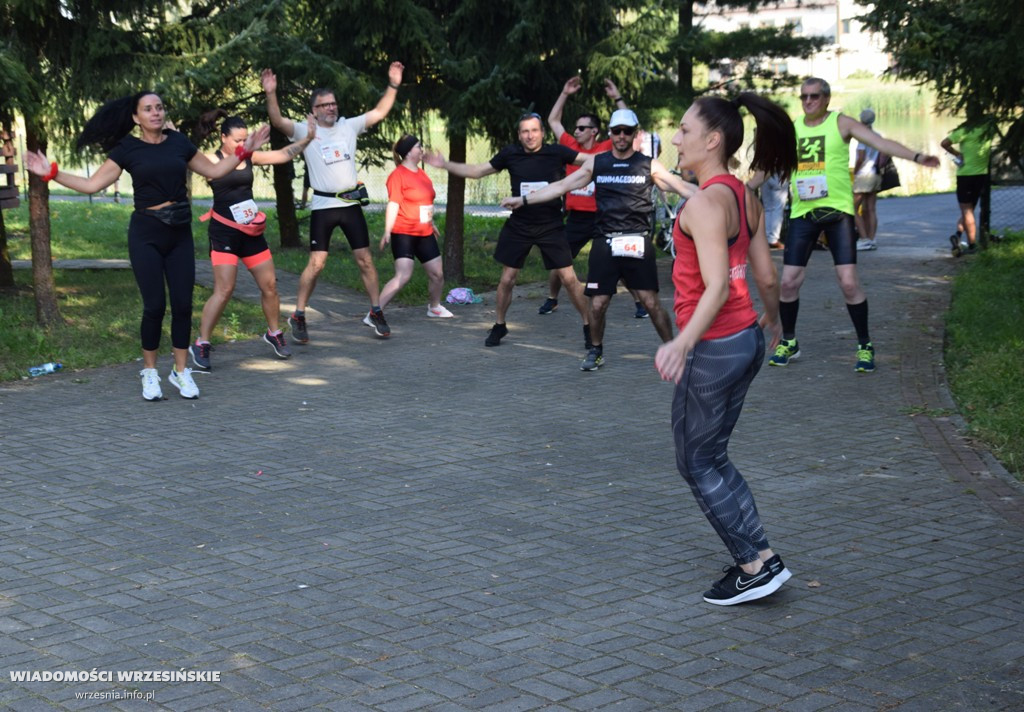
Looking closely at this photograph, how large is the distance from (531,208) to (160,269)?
132 inches

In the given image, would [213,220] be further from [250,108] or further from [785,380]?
[250,108]

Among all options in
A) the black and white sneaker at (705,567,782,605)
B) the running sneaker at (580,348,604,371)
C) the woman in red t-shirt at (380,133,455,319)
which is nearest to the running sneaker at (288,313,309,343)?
the woman in red t-shirt at (380,133,455,319)

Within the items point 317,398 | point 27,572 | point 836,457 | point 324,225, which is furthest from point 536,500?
point 324,225

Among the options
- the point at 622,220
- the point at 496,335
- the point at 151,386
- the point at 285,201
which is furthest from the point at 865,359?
the point at 285,201

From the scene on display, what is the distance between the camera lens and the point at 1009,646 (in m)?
4.59

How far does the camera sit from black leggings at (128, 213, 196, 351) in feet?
29.6

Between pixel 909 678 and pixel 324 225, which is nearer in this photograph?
pixel 909 678

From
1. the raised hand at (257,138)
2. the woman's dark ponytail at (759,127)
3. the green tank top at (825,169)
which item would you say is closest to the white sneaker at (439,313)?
the raised hand at (257,138)

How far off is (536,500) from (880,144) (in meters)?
3.68

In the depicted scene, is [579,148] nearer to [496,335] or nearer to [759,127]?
[496,335]

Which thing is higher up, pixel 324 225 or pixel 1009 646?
pixel 324 225

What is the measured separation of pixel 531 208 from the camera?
11023 mm

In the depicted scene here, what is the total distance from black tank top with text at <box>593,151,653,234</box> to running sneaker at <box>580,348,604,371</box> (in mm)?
1017

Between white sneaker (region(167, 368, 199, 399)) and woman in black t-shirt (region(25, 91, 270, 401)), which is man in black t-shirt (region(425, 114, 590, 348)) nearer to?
woman in black t-shirt (region(25, 91, 270, 401))
